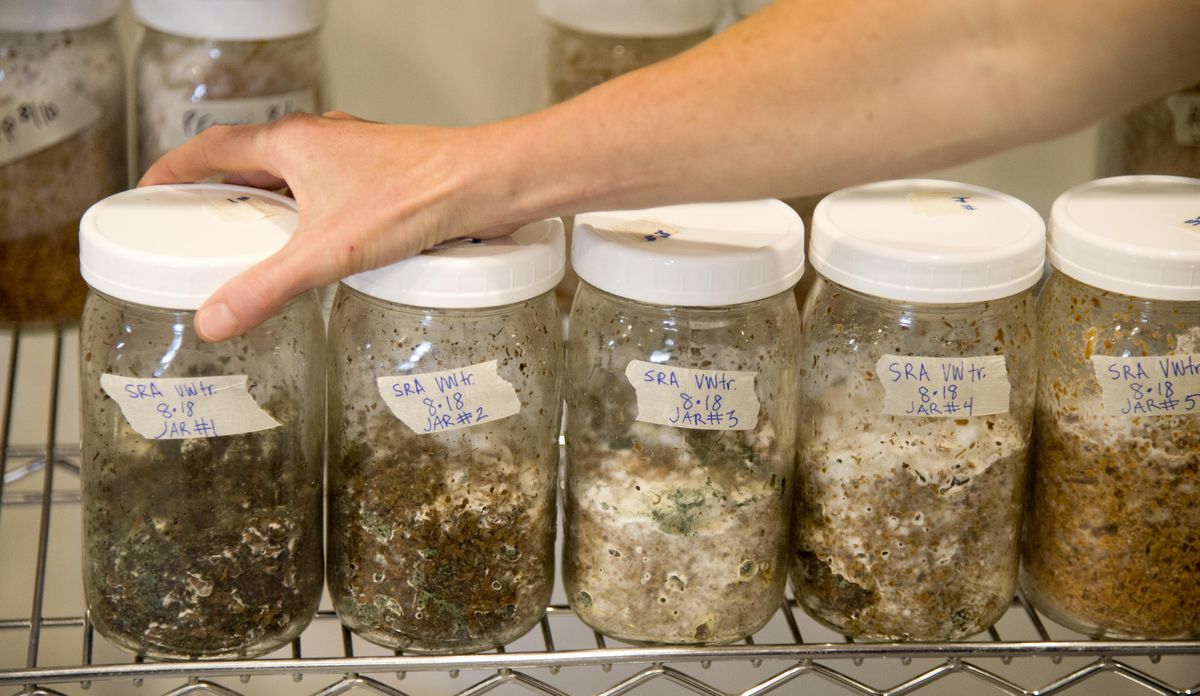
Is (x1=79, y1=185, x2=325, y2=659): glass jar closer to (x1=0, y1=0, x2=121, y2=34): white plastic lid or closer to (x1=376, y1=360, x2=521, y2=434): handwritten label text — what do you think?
(x1=376, y1=360, x2=521, y2=434): handwritten label text

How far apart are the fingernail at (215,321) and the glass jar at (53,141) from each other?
14.9 inches

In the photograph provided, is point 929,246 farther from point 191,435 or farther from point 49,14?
point 49,14

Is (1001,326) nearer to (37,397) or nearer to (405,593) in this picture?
(405,593)

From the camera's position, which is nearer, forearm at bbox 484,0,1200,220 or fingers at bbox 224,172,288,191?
forearm at bbox 484,0,1200,220

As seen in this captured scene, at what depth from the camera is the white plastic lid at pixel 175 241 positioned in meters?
0.67

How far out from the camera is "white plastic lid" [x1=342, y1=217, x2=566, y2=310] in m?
0.69

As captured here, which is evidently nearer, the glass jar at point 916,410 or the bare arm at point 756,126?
the bare arm at point 756,126

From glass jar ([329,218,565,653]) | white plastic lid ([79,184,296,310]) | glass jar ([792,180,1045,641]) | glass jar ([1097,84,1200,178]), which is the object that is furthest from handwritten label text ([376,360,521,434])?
glass jar ([1097,84,1200,178])

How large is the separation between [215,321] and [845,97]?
342mm

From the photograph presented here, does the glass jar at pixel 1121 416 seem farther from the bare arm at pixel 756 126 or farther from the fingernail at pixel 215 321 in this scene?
the fingernail at pixel 215 321

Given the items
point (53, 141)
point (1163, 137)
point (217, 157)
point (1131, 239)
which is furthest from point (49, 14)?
point (1163, 137)

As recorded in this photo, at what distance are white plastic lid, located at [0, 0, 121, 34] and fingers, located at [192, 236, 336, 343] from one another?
0.38 m

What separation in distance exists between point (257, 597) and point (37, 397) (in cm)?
55

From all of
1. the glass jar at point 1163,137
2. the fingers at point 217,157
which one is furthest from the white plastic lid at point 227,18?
the glass jar at point 1163,137
